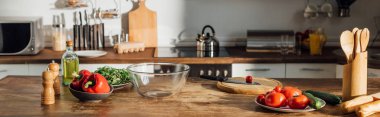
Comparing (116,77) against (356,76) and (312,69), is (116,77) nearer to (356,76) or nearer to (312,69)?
(356,76)

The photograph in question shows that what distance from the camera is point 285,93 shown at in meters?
2.38

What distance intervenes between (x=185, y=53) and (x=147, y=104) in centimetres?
199

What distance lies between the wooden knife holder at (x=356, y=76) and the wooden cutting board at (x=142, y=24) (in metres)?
2.48

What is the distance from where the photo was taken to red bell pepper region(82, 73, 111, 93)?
248 cm

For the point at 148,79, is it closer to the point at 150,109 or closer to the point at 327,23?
the point at 150,109

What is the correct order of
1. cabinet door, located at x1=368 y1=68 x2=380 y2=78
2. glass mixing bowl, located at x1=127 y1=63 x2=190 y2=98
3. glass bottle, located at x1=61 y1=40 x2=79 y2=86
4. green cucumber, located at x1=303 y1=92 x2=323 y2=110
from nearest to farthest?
green cucumber, located at x1=303 y1=92 x2=323 y2=110
glass mixing bowl, located at x1=127 y1=63 x2=190 y2=98
glass bottle, located at x1=61 y1=40 x2=79 y2=86
cabinet door, located at x1=368 y1=68 x2=380 y2=78

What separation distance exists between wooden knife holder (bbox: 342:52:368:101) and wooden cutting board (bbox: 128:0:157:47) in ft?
8.15

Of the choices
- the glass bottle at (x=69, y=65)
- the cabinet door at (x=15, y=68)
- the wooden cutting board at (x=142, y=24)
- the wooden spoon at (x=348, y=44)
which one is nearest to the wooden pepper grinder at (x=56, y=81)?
the glass bottle at (x=69, y=65)

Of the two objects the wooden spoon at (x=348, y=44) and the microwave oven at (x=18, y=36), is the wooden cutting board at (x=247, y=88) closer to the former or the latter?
the wooden spoon at (x=348, y=44)

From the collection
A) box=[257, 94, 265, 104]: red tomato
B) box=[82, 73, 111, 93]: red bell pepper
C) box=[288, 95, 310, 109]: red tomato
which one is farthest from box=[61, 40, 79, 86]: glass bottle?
box=[288, 95, 310, 109]: red tomato

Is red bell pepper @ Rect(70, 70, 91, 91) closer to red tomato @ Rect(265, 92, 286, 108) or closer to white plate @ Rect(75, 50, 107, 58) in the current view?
red tomato @ Rect(265, 92, 286, 108)

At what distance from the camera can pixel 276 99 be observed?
234cm

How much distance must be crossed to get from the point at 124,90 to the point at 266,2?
2.33 meters

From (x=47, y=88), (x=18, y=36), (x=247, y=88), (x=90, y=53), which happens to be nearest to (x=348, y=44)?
(x=247, y=88)
